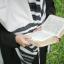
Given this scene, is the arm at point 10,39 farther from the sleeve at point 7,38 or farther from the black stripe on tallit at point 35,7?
the black stripe on tallit at point 35,7

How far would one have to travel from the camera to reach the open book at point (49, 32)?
1.98 m

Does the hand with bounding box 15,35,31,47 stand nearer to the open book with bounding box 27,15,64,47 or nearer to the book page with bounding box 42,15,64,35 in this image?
the open book with bounding box 27,15,64,47

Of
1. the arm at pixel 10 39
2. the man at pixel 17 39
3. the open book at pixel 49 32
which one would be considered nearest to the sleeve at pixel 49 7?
the man at pixel 17 39

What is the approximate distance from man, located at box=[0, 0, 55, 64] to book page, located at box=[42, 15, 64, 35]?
50 mm

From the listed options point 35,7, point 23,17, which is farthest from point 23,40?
point 35,7

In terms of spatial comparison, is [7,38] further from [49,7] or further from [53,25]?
[49,7]

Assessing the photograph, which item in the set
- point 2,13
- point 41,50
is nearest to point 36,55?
point 41,50

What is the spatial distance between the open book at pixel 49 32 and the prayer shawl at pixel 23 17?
6 centimetres

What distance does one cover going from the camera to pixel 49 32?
214 cm

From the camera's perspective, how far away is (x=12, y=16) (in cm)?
203

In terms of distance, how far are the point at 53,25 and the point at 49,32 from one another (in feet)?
0.28

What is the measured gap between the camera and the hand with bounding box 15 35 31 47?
1.98 m

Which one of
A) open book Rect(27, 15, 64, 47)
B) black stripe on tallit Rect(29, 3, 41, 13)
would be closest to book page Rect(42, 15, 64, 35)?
open book Rect(27, 15, 64, 47)

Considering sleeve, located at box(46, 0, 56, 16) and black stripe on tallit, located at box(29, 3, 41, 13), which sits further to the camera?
sleeve, located at box(46, 0, 56, 16)
